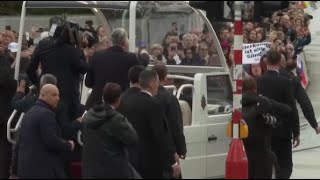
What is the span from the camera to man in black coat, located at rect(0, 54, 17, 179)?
11.7m

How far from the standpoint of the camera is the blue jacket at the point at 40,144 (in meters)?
9.12

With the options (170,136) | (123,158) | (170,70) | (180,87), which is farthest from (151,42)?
(123,158)

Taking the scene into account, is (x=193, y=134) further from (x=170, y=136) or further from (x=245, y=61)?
(x=245, y=61)

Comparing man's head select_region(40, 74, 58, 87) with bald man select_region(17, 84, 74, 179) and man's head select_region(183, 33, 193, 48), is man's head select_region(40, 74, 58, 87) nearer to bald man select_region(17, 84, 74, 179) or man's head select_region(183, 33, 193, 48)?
bald man select_region(17, 84, 74, 179)

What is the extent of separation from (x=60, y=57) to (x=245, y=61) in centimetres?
517

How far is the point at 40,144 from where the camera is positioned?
9172 mm

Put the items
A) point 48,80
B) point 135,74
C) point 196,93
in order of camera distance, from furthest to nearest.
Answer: point 196,93 < point 48,80 < point 135,74

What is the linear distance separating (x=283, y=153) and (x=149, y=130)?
2.96 metres

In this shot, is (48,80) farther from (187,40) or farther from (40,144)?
(187,40)

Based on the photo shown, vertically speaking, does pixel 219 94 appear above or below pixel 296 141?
above

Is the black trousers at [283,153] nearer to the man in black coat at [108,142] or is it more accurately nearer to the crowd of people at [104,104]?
the crowd of people at [104,104]

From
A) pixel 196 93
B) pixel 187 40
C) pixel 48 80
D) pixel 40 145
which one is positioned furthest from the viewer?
pixel 187 40

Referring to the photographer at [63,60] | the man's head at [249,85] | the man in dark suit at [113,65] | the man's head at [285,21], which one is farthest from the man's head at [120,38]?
→ the man's head at [285,21]

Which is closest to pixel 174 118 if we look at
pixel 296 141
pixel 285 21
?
pixel 296 141
